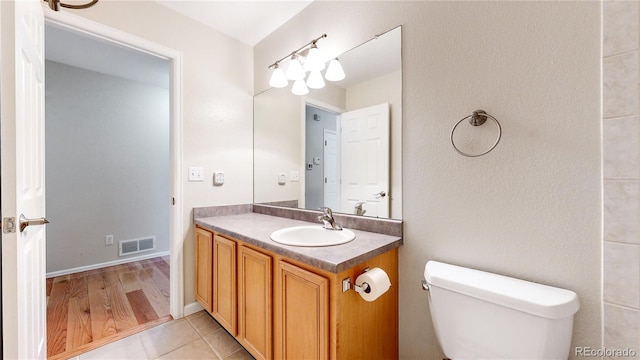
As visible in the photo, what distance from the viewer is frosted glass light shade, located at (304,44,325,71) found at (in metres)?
1.62

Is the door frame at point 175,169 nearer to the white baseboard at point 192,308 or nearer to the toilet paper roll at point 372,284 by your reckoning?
the white baseboard at point 192,308

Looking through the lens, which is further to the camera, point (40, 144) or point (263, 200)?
point (263, 200)

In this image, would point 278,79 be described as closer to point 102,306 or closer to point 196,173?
point 196,173

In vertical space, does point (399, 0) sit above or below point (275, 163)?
above

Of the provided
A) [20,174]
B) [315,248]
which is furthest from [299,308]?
→ [20,174]

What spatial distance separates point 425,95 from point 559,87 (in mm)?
464

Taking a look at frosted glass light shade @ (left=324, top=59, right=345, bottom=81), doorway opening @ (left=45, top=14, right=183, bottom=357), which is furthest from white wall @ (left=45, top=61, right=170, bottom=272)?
frosted glass light shade @ (left=324, top=59, right=345, bottom=81)

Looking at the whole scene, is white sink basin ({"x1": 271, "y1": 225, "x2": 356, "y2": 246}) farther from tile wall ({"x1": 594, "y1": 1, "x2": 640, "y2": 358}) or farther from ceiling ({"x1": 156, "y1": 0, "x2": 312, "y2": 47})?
ceiling ({"x1": 156, "y1": 0, "x2": 312, "y2": 47})

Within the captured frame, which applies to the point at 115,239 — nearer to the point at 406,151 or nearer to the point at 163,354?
the point at 163,354

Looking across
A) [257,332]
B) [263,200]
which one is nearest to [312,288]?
[257,332]

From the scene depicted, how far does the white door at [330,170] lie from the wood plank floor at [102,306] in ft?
4.83

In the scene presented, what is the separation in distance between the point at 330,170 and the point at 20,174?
138cm

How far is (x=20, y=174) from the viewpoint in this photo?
87 centimetres

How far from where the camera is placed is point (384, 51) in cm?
135
